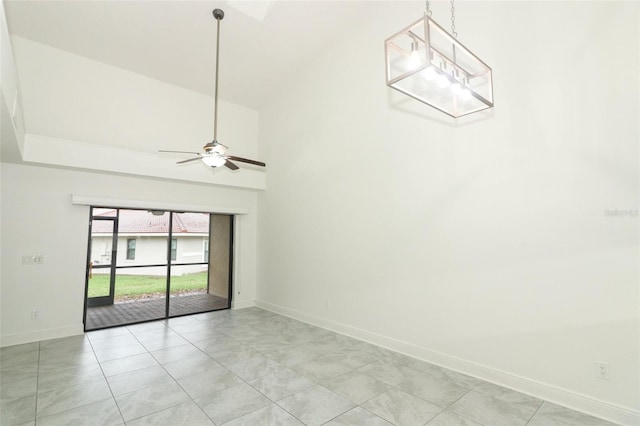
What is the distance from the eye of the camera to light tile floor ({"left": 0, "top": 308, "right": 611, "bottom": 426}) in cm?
252

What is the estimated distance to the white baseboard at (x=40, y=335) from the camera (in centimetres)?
424

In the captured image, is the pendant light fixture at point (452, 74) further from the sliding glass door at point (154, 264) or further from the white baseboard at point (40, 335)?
the white baseboard at point (40, 335)

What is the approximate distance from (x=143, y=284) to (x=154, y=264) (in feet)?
1.71

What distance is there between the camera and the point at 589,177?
8.55 ft

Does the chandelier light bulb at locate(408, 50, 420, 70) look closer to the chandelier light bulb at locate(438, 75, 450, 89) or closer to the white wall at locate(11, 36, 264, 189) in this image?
the chandelier light bulb at locate(438, 75, 450, 89)

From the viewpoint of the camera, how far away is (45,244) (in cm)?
460

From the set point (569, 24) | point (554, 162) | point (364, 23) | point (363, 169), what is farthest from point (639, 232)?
point (364, 23)

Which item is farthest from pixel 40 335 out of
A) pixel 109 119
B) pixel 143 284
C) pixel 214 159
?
pixel 214 159

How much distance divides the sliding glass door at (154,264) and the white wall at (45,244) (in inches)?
11.8

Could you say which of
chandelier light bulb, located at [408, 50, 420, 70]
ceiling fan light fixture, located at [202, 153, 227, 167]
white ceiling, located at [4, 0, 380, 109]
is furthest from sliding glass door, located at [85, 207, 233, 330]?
chandelier light bulb, located at [408, 50, 420, 70]

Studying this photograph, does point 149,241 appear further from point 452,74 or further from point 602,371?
point 602,371

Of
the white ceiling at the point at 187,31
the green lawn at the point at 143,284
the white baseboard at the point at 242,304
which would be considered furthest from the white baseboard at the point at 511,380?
the white ceiling at the point at 187,31

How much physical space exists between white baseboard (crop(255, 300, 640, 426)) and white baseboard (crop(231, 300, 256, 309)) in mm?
2606

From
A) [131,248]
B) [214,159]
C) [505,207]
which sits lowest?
[131,248]
